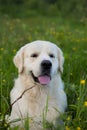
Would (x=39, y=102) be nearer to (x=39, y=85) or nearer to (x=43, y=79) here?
(x=39, y=85)

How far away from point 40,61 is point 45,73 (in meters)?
0.15

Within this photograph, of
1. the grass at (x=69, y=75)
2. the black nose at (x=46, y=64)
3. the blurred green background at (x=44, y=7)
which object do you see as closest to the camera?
the grass at (x=69, y=75)

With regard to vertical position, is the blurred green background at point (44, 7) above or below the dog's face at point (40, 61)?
above

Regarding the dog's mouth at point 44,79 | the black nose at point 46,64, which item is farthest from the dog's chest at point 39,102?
the black nose at point 46,64

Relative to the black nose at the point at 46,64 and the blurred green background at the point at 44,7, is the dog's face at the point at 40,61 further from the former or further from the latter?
the blurred green background at the point at 44,7

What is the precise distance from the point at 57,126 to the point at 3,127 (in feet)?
1.74

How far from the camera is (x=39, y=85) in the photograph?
5.00 meters

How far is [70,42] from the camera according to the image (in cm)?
867

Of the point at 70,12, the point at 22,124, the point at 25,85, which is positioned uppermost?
the point at 70,12

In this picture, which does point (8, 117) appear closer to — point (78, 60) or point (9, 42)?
point (78, 60)

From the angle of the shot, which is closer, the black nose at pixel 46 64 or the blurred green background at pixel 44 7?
the black nose at pixel 46 64

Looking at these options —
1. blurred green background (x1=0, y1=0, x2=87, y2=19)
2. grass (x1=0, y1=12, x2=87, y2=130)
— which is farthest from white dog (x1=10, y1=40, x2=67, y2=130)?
blurred green background (x1=0, y1=0, x2=87, y2=19)

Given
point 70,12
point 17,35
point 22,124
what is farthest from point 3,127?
point 70,12

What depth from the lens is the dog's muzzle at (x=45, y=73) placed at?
4.75 meters
